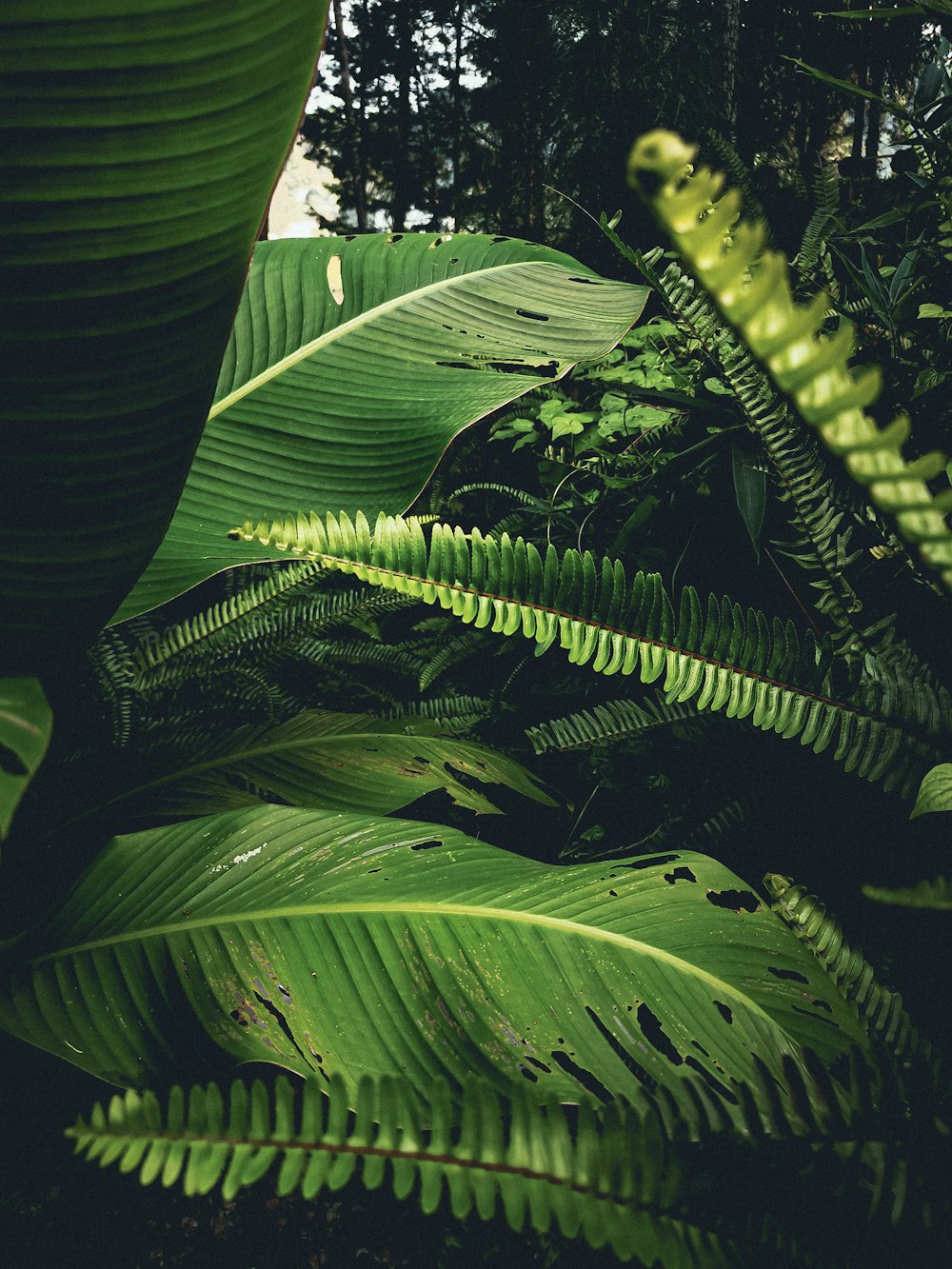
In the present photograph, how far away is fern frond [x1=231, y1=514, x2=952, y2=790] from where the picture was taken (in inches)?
20.5

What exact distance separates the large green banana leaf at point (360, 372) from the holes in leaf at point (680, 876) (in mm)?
558

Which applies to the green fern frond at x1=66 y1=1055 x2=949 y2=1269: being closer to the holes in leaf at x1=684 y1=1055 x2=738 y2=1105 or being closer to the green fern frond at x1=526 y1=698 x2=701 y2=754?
the holes in leaf at x1=684 y1=1055 x2=738 y2=1105

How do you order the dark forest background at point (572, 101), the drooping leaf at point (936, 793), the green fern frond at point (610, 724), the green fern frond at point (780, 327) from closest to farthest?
the green fern frond at point (780, 327)
the drooping leaf at point (936, 793)
the green fern frond at point (610, 724)
the dark forest background at point (572, 101)

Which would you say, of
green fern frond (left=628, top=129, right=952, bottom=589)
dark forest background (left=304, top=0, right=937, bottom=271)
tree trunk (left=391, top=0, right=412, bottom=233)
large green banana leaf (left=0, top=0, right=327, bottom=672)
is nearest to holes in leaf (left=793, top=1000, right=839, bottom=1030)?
green fern frond (left=628, top=129, right=952, bottom=589)

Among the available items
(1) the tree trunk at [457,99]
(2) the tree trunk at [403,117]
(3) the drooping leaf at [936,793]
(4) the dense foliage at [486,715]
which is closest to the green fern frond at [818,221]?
(4) the dense foliage at [486,715]

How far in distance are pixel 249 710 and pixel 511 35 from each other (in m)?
4.18

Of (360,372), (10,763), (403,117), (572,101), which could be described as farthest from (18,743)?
(403,117)

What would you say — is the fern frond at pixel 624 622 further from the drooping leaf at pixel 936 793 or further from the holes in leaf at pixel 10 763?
the holes in leaf at pixel 10 763

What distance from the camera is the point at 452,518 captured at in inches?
65.6

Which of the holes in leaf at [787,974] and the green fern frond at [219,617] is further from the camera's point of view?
the green fern frond at [219,617]

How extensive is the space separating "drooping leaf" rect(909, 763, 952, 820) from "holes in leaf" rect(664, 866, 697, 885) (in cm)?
21

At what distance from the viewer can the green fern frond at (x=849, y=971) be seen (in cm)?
42

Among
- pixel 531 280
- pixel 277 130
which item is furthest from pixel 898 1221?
pixel 531 280

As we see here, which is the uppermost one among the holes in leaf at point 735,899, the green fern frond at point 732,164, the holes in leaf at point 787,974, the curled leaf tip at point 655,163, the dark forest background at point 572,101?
the dark forest background at point 572,101
